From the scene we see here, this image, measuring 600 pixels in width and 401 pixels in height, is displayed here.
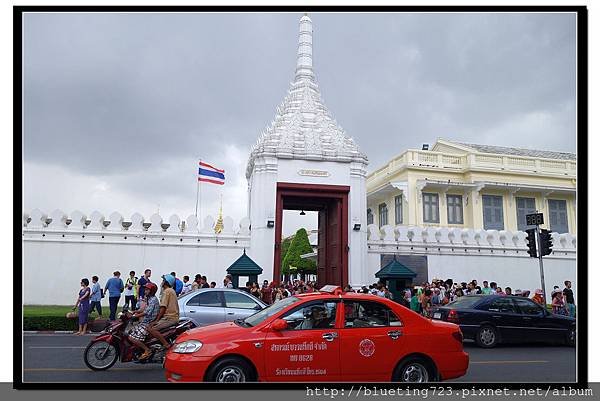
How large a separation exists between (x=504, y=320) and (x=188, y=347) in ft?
31.1

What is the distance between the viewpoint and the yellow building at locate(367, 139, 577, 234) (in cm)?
3136

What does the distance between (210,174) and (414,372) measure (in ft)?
52.9

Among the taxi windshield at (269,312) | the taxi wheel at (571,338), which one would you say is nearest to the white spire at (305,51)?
the taxi wheel at (571,338)

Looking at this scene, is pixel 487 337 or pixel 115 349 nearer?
pixel 115 349

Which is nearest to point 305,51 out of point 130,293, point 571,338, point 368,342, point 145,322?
point 130,293

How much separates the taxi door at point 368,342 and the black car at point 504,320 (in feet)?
20.8

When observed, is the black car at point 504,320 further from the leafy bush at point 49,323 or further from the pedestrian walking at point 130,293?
the leafy bush at point 49,323

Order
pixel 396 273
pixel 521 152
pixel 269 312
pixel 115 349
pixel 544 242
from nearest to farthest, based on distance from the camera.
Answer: pixel 269 312, pixel 115 349, pixel 544 242, pixel 396 273, pixel 521 152

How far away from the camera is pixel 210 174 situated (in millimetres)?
22609

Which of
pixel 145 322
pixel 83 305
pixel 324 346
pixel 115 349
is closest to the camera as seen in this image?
pixel 324 346

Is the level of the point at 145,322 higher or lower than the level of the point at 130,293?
higher

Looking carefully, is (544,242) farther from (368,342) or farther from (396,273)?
(368,342)

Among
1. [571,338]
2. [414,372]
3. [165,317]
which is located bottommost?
[571,338]

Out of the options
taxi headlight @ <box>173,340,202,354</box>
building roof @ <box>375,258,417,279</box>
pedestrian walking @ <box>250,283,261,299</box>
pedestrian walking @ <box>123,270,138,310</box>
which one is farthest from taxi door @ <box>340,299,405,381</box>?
pedestrian walking @ <box>123,270,138,310</box>
